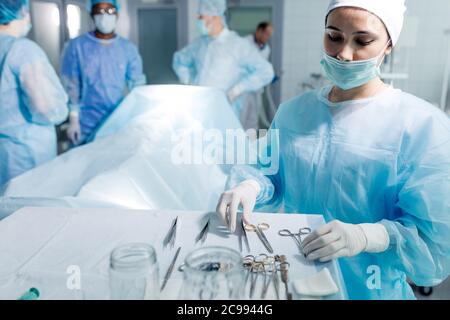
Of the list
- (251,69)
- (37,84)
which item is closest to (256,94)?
(251,69)

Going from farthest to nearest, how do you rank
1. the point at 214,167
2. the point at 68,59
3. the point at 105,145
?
the point at 68,59, the point at 214,167, the point at 105,145

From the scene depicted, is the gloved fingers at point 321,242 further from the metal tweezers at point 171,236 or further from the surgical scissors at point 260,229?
the metal tweezers at point 171,236

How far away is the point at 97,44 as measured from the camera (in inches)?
94.1

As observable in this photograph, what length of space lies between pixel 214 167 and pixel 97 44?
1.24 metres

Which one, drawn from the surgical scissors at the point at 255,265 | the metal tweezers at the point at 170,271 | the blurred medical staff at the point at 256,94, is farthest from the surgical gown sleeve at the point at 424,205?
the blurred medical staff at the point at 256,94

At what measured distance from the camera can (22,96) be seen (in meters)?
1.70

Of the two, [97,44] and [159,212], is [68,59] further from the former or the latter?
[159,212]

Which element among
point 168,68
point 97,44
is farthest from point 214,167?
point 168,68

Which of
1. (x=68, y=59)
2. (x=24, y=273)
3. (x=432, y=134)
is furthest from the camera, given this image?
(x=68, y=59)

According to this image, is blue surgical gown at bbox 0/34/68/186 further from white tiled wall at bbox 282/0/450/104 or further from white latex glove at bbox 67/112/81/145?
white tiled wall at bbox 282/0/450/104

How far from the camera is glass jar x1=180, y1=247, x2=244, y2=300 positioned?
0.55 metres

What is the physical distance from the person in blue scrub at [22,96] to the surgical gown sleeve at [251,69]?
1.41 metres

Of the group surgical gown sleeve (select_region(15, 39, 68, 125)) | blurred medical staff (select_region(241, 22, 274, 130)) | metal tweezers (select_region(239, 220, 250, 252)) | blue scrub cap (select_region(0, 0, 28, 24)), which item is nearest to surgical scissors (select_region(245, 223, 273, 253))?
metal tweezers (select_region(239, 220, 250, 252))

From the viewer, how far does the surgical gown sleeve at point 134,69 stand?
8.30ft
